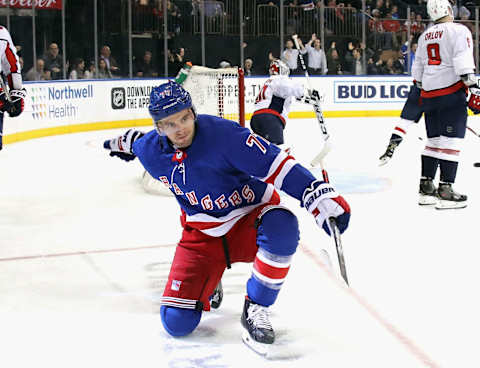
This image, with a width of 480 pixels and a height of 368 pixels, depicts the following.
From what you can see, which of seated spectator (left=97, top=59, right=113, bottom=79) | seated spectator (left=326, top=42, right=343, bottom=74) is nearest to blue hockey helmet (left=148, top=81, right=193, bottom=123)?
seated spectator (left=97, top=59, right=113, bottom=79)

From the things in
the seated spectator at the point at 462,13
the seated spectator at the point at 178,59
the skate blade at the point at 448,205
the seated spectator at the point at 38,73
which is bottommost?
the skate blade at the point at 448,205

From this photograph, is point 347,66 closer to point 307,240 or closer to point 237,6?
point 237,6

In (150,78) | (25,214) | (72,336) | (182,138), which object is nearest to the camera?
(182,138)

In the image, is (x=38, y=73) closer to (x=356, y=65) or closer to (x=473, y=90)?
(x=356, y=65)

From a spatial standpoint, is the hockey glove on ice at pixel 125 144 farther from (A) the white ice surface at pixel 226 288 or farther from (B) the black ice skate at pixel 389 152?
(B) the black ice skate at pixel 389 152

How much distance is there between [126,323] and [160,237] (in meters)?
1.37

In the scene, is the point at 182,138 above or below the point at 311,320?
above

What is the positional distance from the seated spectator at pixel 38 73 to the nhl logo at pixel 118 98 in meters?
1.15

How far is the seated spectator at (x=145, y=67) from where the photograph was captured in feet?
37.6

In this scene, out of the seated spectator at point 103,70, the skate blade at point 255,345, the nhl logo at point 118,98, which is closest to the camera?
the skate blade at point 255,345

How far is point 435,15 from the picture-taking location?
4695 millimetres

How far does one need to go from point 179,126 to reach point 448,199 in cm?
291

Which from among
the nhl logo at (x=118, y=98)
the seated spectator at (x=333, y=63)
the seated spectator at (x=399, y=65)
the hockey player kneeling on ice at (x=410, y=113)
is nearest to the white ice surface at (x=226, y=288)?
the hockey player kneeling on ice at (x=410, y=113)

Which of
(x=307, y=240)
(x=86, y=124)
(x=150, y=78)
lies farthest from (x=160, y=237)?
(x=150, y=78)
